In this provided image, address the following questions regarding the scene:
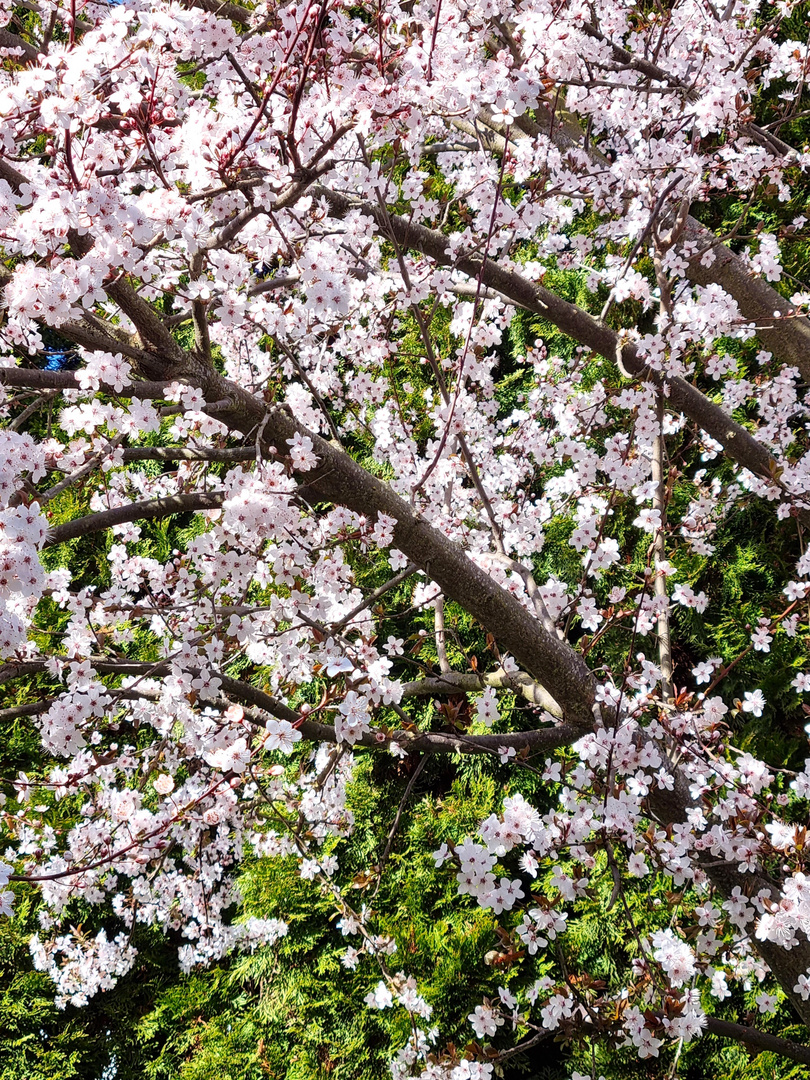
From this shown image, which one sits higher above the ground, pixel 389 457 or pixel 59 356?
pixel 59 356

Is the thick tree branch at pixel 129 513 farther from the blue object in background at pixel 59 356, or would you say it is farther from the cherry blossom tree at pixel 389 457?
the blue object in background at pixel 59 356

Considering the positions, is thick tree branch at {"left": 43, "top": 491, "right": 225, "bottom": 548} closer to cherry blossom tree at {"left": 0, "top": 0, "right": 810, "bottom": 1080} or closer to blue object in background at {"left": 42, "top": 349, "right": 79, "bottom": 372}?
cherry blossom tree at {"left": 0, "top": 0, "right": 810, "bottom": 1080}

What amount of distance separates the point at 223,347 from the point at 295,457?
1.45 meters

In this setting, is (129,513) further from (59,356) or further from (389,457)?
(59,356)

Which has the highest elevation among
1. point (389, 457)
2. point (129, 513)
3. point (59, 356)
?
point (59, 356)

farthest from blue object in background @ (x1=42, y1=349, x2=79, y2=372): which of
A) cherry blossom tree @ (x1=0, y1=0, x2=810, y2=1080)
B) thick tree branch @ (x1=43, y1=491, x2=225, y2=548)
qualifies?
thick tree branch @ (x1=43, y1=491, x2=225, y2=548)

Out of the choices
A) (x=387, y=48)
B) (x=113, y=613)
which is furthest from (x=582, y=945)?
(x=387, y=48)

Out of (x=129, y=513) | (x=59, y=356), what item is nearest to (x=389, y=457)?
(x=59, y=356)

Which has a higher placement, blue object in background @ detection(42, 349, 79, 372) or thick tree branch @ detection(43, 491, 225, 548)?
blue object in background @ detection(42, 349, 79, 372)

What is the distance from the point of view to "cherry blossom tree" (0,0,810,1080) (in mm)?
1545

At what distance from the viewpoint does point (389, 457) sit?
3307mm

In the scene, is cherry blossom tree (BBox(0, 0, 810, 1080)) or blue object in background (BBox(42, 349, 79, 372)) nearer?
cherry blossom tree (BBox(0, 0, 810, 1080))

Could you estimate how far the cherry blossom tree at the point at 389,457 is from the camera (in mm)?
1545

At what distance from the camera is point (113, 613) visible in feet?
7.16
